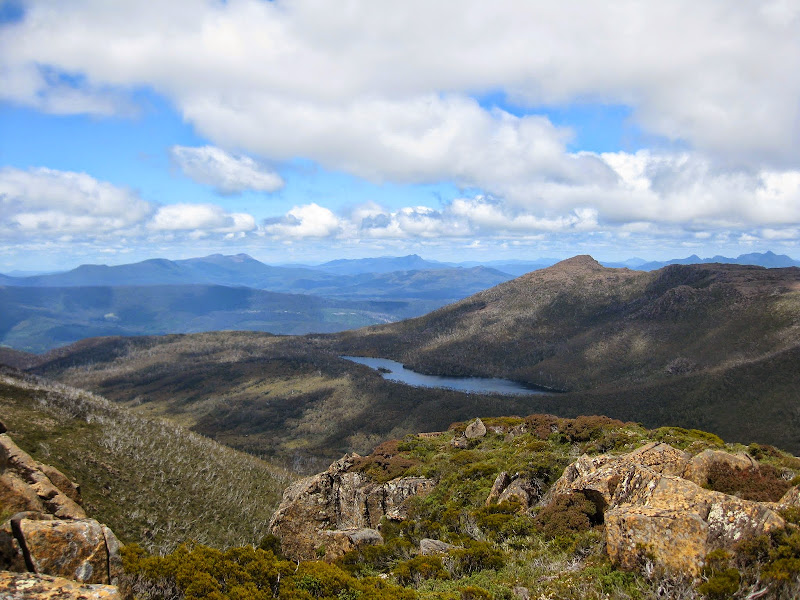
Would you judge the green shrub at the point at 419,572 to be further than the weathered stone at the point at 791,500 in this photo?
Yes

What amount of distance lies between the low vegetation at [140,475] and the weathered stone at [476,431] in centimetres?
3335

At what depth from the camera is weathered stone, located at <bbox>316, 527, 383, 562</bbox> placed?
24.5 meters

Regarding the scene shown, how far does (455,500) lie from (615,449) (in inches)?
529

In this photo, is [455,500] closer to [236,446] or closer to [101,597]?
[101,597]

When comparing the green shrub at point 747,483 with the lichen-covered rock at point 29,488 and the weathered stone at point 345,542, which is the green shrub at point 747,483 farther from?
the lichen-covered rock at point 29,488

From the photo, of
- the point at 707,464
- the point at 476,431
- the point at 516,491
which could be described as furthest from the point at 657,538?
the point at 476,431

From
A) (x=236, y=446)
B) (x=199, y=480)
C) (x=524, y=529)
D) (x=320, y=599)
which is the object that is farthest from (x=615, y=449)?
(x=236, y=446)

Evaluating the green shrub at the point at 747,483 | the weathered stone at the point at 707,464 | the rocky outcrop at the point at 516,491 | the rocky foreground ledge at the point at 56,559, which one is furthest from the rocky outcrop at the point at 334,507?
the rocky foreground ledge at the point at 56,559

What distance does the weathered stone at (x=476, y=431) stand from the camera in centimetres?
4750

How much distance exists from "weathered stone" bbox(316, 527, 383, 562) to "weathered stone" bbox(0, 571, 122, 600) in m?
14.6

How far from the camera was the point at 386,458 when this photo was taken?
43.2 m

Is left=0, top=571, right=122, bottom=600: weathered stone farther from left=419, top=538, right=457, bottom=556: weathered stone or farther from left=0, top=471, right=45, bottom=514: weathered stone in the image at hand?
left=419, top=538, right=457, bottom=556: weathered stone

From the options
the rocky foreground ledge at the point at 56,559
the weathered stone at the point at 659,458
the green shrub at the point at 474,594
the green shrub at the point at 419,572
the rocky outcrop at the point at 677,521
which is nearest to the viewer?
the rocky foreground ledge at the point at 56,559

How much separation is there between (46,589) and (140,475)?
59.3 m
